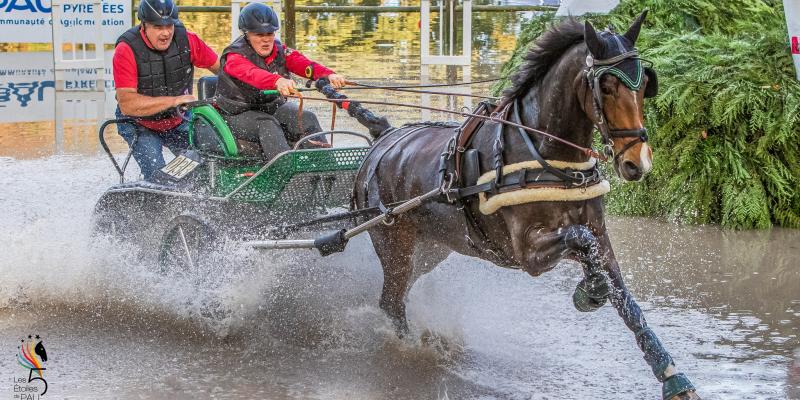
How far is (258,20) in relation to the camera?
6.75 metres

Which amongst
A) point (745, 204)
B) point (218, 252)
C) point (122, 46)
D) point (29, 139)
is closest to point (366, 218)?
point (218, 252)

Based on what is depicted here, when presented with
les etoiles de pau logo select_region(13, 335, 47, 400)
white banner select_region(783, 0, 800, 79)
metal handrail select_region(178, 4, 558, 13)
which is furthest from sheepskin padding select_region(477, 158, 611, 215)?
metal handrail select_region(178, 4, 558, 13)

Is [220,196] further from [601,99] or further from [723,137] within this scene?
[723,137]

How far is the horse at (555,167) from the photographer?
489 cm

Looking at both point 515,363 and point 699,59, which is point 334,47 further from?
point 515,363

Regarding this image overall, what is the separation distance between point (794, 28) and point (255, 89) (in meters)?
4.26

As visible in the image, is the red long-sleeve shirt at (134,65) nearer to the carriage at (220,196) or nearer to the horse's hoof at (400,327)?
the carriage at (220,196)

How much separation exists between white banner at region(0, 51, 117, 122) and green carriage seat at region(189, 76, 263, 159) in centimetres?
767

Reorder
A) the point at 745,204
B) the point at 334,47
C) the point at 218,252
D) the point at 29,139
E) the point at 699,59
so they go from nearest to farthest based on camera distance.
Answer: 1. the point at 218,252
2. the point at 745,204
3. the point at 699,59
4. the point at 29,139
5. the point at 334,47

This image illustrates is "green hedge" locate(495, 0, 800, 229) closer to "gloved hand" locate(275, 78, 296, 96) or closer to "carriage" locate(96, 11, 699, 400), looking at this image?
"carriage" locate(96, 11, 699, 400)

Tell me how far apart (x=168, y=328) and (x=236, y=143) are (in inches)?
46.2

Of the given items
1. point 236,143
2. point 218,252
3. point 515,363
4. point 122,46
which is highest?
point 122,46

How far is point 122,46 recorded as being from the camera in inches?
282

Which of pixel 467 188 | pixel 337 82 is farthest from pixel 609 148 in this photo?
pixel 337 82
